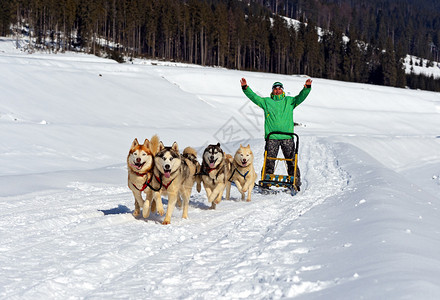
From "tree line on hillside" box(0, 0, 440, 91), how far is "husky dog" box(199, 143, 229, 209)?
4289 centimetres

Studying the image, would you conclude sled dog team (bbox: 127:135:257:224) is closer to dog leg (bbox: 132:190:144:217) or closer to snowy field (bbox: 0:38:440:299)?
dog leg (bbox: 132:190:144:217)

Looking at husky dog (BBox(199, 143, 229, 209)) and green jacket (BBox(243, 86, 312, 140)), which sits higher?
green jacket (BBox(243, 86, 312, 140))

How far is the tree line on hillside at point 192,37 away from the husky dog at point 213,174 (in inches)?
1689

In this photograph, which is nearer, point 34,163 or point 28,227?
point 28,227

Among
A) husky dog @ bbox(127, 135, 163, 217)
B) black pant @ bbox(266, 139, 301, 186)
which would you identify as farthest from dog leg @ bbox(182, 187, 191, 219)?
black pant @ bbox(266, 139, 301, 186)

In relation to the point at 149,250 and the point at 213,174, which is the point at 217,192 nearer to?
the point at 213,174

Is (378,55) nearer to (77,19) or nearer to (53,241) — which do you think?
(77,19)

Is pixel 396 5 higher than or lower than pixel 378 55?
higher

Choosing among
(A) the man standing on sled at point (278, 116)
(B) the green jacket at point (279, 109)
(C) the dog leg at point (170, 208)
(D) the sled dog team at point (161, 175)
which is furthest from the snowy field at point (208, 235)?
(B) the green jacket at point (279, 109)

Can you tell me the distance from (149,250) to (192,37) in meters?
65.6

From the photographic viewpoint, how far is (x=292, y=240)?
3928mm

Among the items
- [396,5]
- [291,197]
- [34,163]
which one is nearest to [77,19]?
[34,163]

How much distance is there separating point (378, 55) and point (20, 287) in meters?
93.7

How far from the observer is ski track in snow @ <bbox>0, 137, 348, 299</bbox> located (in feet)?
9.29
